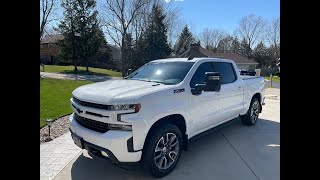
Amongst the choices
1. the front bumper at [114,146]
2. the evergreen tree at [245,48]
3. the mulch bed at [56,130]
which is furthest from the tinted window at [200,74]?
the evergreen tree at [245,48]

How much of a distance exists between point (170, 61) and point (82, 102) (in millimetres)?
2090

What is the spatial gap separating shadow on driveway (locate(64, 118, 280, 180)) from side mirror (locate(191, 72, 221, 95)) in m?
0.98

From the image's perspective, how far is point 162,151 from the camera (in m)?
3.85

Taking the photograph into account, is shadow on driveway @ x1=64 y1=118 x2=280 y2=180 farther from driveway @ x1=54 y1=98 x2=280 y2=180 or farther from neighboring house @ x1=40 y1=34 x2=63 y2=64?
neighboring house @ x1=40 y1=34 x2=63 y2=64

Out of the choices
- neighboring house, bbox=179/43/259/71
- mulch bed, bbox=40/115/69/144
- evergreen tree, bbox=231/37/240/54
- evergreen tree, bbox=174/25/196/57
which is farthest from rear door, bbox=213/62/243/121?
evergreen tree, bbox=231/37/240/54

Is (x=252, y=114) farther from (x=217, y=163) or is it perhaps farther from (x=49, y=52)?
(x=49, y=52)

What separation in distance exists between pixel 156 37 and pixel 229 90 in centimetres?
2899

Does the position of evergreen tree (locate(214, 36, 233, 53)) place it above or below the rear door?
above

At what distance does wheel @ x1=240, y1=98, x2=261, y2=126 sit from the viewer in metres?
6.77

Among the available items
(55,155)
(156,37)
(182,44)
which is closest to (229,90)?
(55,155)

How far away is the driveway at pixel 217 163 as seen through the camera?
12.8ft
